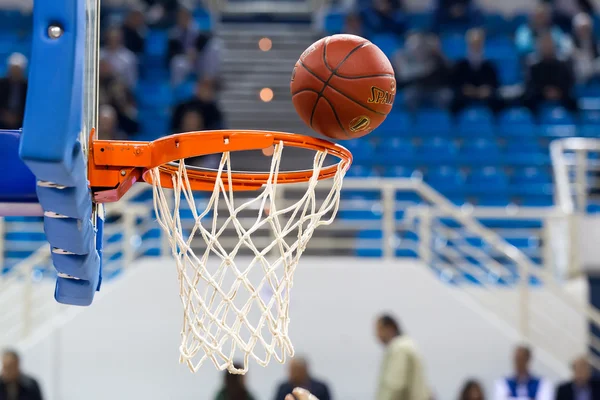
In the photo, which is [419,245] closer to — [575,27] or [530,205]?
[530,205]

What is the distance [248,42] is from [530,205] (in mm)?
4108

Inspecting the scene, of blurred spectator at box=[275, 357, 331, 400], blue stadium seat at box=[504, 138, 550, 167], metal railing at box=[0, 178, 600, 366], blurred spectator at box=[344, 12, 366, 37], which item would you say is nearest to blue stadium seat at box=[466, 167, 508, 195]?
blue stadium seat at box=[504, 138, 550, 167]

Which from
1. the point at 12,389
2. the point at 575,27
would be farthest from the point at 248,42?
the point at 12,389

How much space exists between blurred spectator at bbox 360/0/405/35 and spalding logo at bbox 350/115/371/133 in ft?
25.5

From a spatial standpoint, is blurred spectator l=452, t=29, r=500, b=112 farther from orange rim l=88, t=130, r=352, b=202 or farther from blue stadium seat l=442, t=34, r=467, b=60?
orange rim l=88, t=130, r=352, b=202

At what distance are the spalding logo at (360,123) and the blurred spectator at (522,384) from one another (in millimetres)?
4177

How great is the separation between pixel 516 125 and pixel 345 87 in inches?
265

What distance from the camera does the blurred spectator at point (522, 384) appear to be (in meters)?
6.56

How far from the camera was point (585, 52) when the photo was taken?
10.0 metres

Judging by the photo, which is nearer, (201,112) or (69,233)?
(69,233)

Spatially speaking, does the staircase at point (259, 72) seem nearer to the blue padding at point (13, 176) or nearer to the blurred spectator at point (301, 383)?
the blurred spectator at point (301, 383)

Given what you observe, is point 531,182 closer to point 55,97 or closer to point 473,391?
point 473,391

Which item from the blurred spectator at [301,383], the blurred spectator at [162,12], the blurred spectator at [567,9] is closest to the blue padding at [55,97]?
the blurred spectator at [301,383]

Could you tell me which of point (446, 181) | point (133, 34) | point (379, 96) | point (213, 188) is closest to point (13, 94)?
point (133, 34)
